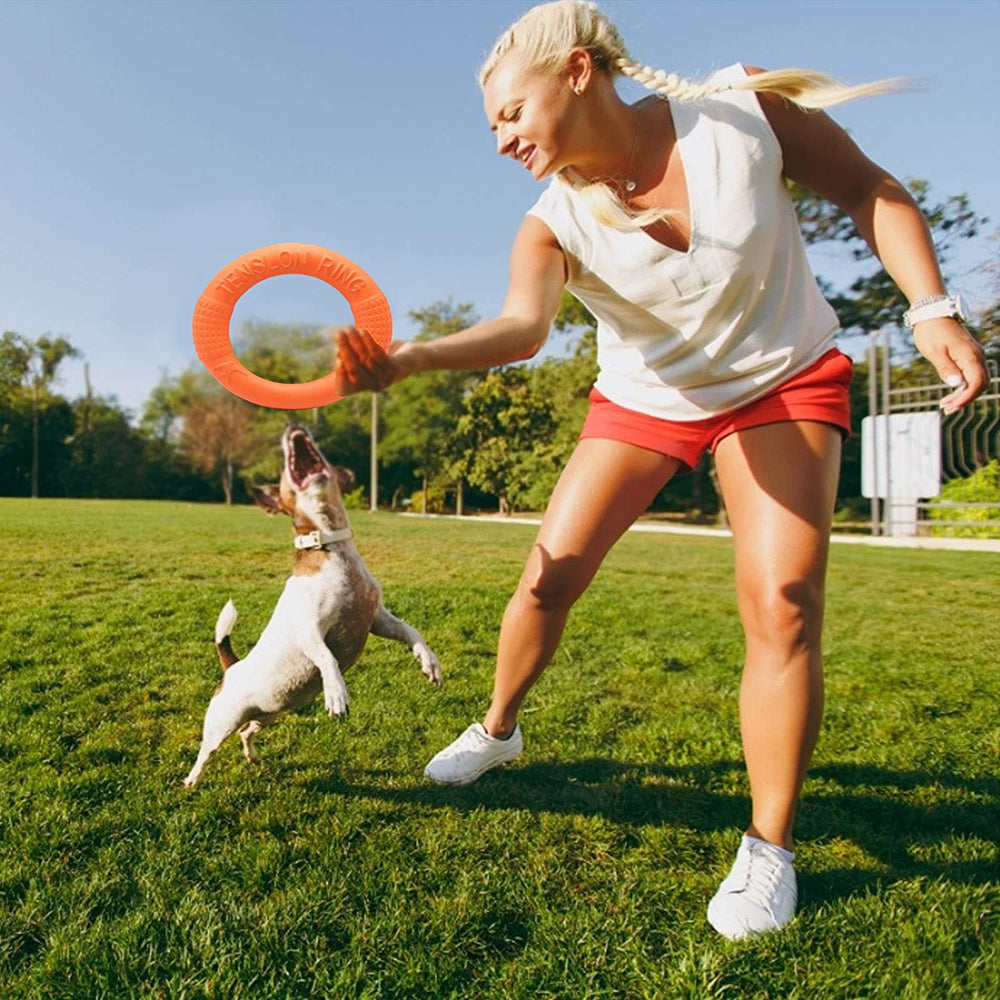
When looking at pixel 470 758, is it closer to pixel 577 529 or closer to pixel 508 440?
pixel 577 529

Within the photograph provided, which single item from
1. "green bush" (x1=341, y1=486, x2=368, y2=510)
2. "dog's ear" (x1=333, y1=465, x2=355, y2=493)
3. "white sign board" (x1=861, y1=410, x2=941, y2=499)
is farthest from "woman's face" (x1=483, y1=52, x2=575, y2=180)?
"white sign board" (x1=861, y1=410, x2=941, y2=499)

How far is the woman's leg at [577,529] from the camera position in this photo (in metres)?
2.32

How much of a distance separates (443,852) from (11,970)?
3.65ft

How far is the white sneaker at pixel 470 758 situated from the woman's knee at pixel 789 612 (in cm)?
111

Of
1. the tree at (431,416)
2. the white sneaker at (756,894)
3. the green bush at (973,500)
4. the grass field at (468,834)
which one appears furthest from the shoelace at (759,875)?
the green bush at (973,500)

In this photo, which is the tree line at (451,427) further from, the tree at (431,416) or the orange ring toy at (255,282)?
the orange ring toy at (255,282)

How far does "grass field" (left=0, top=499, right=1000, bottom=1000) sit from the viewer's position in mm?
1866

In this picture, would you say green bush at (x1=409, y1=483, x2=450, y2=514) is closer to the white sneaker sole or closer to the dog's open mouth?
the white sneaker sole

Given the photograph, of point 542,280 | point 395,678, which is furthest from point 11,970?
point 395,678

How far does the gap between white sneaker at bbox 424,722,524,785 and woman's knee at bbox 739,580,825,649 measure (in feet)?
3.63

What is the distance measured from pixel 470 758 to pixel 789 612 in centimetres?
128

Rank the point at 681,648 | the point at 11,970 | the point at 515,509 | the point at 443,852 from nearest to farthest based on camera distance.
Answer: the point at 11,970, the point at 443,852, the point at 681,648, the point at 515,509

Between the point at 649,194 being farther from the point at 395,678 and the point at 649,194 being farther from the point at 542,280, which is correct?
the point at 395,678

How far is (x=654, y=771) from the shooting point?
324cm
